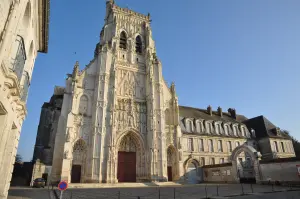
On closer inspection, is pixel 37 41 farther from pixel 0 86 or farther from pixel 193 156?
pixel 193 156

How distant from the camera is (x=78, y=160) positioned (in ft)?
70.4

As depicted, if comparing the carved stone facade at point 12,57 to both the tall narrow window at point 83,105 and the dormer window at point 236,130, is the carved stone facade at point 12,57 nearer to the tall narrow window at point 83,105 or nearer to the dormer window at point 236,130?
the tall narrow window at point 83,105

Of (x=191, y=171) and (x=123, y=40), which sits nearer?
(x=191, y=171)

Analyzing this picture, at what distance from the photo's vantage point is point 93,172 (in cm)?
2045

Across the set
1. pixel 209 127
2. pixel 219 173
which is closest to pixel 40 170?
pixel 219 173

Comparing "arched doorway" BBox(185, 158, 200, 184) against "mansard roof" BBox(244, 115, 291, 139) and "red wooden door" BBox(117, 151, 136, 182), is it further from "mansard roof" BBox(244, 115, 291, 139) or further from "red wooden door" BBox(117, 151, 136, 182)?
"mansard roof" BBox(244, 115, 291, 139)

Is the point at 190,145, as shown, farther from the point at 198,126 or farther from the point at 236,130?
the point at 236,130

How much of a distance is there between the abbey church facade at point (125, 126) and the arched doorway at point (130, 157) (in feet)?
0.37

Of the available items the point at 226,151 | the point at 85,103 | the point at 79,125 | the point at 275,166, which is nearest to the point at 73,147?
the point at 79,125

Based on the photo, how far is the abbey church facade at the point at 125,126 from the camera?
21359 millimetres

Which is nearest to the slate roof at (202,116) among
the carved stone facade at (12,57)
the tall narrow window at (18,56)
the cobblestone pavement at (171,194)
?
the cobblestone pavement at (171,194)

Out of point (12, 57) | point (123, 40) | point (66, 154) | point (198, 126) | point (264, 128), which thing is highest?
point (123, 40)

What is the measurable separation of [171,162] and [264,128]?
19910 mm

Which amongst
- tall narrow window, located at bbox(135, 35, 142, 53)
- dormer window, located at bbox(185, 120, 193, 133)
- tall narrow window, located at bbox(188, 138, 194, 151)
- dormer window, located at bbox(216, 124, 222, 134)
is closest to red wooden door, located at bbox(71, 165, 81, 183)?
tall narrow window, located at bbox(188, 138, 194, 151)
